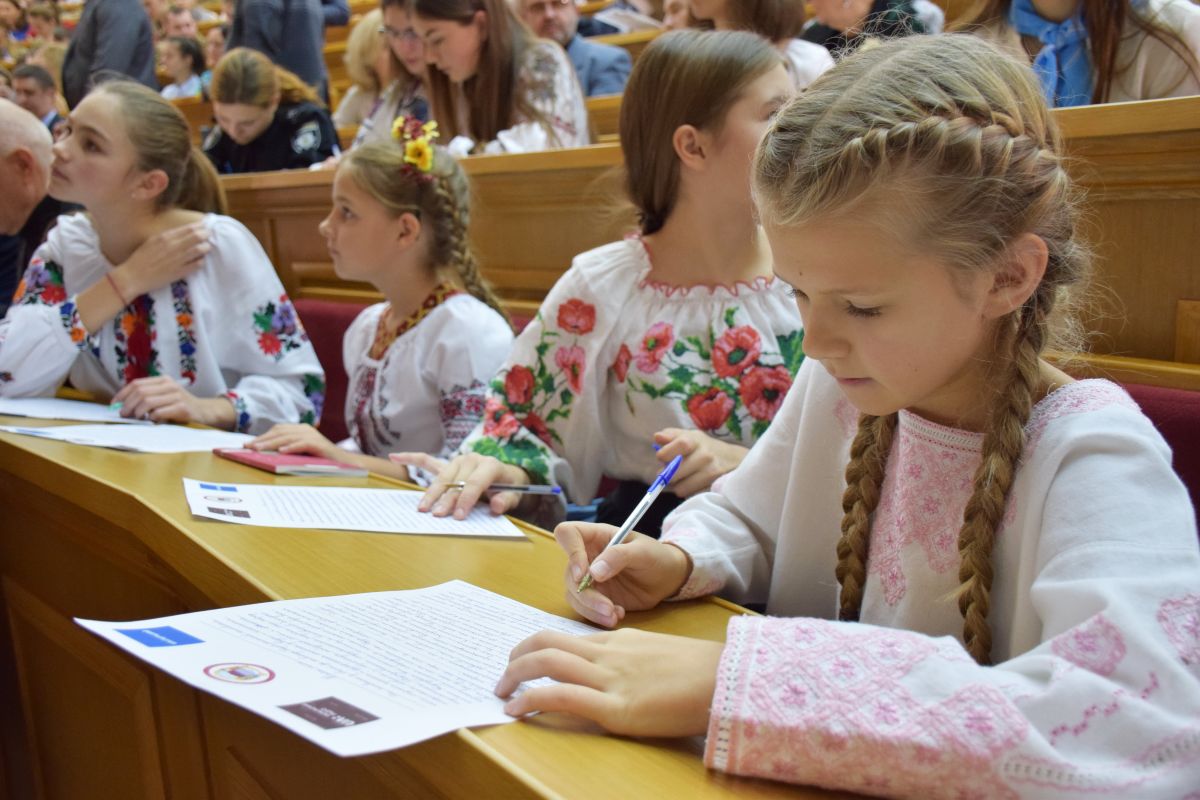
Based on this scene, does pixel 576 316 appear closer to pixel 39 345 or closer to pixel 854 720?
pixel 854 720

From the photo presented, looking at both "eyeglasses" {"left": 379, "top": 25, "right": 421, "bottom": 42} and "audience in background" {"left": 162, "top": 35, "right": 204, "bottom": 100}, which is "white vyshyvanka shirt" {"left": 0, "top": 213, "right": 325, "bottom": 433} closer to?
"eyeglasses" {"left": 379, "top": 25, "right": 421, "bottom": 42}

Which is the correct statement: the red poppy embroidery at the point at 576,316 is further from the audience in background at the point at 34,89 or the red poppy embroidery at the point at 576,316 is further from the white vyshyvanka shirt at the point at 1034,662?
the audience in background at the point at 34,89

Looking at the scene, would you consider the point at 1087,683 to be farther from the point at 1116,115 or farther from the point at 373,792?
the point at 1116,115

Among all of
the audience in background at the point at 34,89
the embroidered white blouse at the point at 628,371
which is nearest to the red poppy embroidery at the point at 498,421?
the embroidered white blouse at the point at 628,371

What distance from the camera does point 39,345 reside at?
2467mm

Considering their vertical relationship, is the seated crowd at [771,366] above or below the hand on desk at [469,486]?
above

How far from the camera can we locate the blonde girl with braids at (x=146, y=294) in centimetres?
249

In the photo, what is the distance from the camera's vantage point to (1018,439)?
0.93 m

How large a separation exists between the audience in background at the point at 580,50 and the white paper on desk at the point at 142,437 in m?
2.34

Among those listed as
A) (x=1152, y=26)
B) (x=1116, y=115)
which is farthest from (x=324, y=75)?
(x=1116, y=115)

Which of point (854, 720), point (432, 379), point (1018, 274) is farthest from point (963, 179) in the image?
point (432, 379)

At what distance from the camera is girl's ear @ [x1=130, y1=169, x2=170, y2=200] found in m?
2.55

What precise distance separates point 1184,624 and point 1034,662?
102 mm

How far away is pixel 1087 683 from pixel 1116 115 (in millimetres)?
1128
